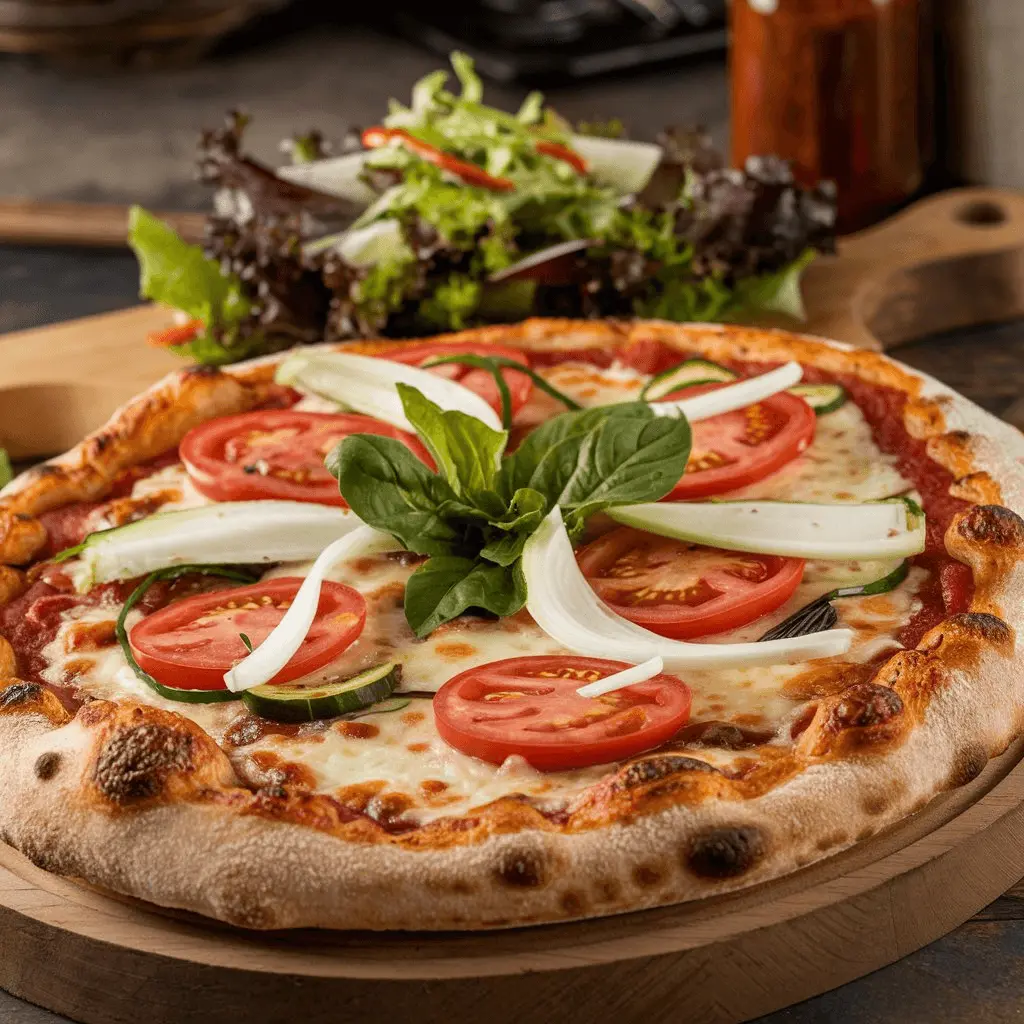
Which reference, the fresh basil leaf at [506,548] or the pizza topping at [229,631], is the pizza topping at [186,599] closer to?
the pizza topping at [229,631]

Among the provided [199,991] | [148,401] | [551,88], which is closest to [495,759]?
[199,991]

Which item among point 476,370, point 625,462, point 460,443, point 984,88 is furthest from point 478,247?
point 984,88

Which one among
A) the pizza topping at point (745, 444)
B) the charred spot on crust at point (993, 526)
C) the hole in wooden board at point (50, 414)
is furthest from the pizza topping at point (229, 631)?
the hole in wooden board at point (50, 414)

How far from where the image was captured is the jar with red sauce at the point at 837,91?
5.28 meters

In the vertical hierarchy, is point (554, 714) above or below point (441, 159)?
below

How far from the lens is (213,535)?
334 cm

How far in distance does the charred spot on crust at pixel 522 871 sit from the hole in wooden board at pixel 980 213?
3647 millimetres

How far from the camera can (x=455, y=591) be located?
10.1ft

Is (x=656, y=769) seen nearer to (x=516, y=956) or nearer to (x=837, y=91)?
(x=516, y=956)

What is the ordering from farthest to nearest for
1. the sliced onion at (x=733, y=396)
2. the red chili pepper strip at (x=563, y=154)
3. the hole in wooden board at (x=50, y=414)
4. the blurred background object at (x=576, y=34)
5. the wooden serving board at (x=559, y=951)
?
the blurred background object at (x=576, y=34) → the red chili pepper strip at (x=563, y=154) → the hole in wooden board at (x=50, y=414) → the sliced onion at (x=733, y=396) → the wooden serving board at (x=559, y=951)

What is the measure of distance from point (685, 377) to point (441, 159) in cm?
139

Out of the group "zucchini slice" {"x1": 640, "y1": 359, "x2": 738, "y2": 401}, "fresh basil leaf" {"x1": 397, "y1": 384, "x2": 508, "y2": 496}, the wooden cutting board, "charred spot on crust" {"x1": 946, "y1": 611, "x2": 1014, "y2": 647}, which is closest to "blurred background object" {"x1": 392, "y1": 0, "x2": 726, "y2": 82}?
the wooden cutting board

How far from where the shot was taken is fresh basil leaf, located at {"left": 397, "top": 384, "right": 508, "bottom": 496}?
3.32m

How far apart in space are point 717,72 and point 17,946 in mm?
6670
